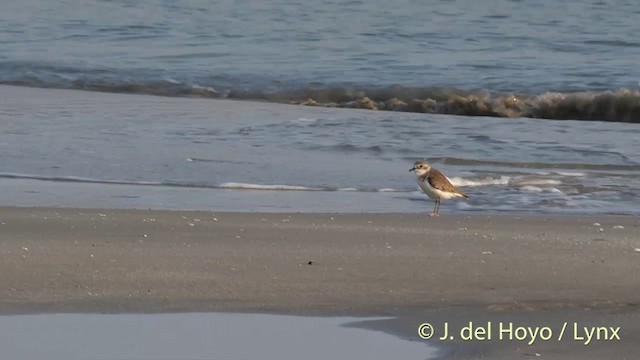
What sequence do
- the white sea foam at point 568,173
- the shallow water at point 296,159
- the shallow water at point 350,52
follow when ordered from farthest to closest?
the shallow water at point 350,52 < the white sea foam at point 568,173 < the shallow water at point 296,159

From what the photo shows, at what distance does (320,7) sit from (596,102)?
30.4 feet

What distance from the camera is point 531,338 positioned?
4480 mm

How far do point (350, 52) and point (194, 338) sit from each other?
12658 mm

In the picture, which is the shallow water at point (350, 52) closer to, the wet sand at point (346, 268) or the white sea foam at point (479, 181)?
the white sea foam at point (479, 181)

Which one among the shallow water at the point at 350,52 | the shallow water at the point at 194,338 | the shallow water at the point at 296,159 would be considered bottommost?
the shallow water at the point at 350,52

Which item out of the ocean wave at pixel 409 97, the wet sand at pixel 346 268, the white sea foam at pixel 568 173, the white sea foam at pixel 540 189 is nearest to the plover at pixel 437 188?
the wet sand at pixel 346 268

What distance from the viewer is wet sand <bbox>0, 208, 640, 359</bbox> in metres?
4.85

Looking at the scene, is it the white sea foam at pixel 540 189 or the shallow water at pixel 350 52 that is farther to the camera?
the shallow water at pixel 350 52

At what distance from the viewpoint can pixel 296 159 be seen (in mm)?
9133

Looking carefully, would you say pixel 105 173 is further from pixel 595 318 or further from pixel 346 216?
pixel 595 318

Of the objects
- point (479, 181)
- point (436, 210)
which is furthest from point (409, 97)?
point (436, 210)

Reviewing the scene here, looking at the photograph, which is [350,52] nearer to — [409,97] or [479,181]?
[409,97]

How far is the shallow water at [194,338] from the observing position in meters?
4.25

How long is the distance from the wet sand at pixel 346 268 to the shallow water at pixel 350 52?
6542 millimetres
